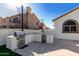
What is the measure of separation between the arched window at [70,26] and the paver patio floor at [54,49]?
18.5 inches

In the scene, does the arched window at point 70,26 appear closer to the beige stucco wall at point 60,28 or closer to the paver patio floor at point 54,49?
the beige stucco wall at point 60,28

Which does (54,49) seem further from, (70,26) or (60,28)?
(70,26)

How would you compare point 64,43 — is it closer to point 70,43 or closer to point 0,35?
point 70,43

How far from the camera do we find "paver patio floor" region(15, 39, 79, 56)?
19.9ft

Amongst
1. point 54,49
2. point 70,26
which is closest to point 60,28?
point 70,26

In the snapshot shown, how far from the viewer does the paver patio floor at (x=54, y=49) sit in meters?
6.08

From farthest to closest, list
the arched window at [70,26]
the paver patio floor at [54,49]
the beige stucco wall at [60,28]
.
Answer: the arched window at [70,26] → the beige stucco wall at [60,28] → the paver patio floor at [54,49]

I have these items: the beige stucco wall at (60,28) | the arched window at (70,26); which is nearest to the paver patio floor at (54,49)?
the beige stucco wall at (60,28)

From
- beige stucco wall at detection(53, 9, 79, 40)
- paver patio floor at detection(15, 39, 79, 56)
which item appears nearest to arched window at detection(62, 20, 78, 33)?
beige stucco wall at detection(53, 9, 79, 40)

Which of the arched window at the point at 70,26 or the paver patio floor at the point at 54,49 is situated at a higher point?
the arched window at the point at 70,26

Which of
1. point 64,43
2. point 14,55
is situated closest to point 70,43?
point 64,43

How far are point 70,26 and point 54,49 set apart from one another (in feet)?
4.06

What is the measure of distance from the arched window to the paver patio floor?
1.54 feet

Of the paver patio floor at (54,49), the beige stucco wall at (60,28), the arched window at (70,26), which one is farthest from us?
the arched window at (70,26)
